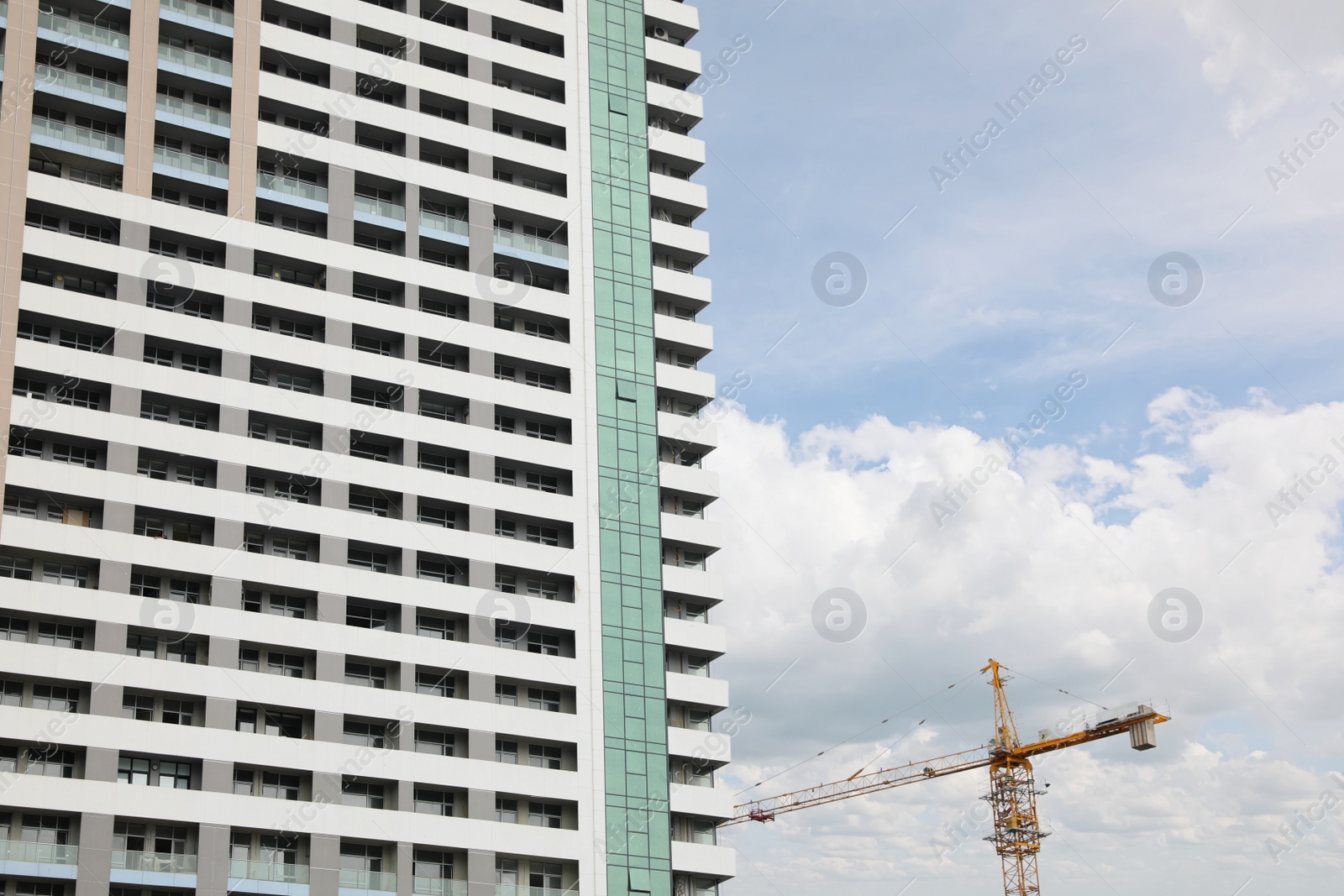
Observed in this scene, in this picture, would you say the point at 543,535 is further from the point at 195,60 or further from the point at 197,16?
the point at 197,16

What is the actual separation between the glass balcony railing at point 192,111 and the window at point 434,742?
37972 mm

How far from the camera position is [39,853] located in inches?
2790

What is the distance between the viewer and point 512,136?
10012 cm

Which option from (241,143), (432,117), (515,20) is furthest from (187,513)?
(515,20)

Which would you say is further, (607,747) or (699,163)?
(699,163)

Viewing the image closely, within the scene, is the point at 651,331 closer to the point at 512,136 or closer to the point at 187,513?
the point at 512,136

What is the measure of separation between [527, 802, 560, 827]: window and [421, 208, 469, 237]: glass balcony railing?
35813mm

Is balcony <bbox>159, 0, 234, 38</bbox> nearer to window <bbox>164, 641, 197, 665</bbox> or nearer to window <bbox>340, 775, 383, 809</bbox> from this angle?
window <bbox>164, 641, 197, 665</bbox>

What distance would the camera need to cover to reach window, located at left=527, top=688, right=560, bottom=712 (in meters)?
87.7

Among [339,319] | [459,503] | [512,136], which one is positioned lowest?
[459,503]

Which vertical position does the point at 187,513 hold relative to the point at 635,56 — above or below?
below

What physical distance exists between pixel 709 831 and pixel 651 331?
3218 cm

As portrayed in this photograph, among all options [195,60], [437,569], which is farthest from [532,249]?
[195,60]

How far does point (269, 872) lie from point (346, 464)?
22725 millimetres
